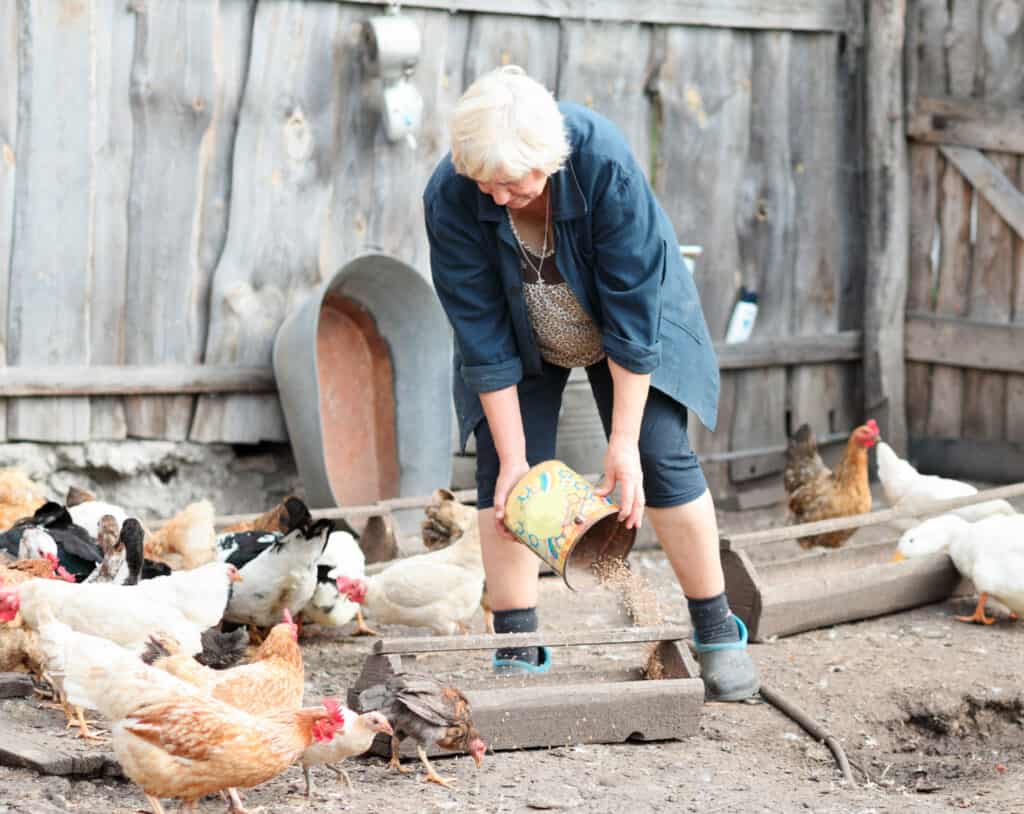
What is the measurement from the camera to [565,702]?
344 cm

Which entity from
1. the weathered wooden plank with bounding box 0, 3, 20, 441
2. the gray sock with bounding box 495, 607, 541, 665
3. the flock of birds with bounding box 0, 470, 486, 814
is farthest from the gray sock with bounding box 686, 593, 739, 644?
the weathered wooden plank with bounding box 0, 3, 20, 441

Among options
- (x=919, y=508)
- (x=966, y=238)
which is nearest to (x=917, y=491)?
(x=919, y=508)

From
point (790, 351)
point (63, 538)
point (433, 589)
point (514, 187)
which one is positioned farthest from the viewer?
point (790, 351)

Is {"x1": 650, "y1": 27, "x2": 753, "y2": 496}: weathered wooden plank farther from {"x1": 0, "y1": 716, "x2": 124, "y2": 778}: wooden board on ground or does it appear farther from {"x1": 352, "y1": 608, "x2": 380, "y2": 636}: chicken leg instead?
{"x1": 0, "y1": 716, "x2": 124, "y2": 778}: wooden board on ground

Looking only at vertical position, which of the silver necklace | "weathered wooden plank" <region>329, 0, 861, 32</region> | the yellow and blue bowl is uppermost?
"weathered wooden plank" <region>329, 0, 861, 32</region>

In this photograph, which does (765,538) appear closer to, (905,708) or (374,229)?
(905,708)

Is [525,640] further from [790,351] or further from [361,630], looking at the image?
[790,351]

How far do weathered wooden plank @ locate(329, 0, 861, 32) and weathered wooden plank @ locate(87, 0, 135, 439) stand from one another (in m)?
0.97

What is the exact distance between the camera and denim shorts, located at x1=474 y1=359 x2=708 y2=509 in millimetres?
3635

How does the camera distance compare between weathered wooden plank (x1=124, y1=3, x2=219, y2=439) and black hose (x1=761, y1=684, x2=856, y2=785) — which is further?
weathered wooden plank (x1=124, y1=3, x2=219, y2=439)

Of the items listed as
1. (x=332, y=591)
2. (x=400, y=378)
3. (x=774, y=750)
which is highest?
(x=400, y=378)

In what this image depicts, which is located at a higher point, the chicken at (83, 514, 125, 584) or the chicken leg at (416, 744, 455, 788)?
the chicken at (83, 514, 125, 584)

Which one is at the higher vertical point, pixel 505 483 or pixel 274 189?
pixel 274 189

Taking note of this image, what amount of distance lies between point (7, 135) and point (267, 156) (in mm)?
966
